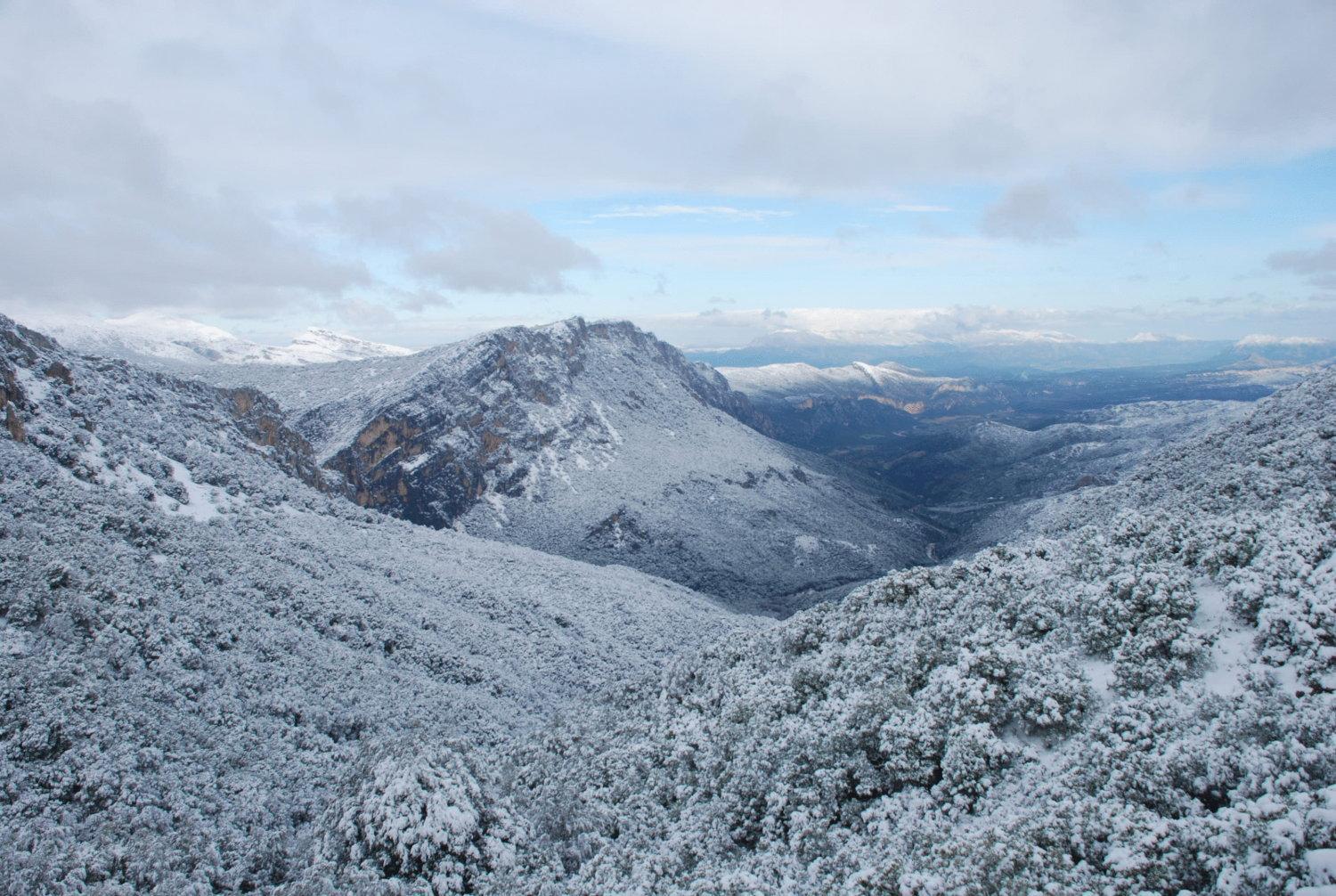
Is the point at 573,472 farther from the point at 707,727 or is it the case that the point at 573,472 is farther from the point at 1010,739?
the point at 1010,739

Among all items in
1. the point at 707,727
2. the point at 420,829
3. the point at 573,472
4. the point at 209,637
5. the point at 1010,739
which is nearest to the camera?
the point at 1010,739

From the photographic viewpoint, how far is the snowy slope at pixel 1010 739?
14277 millimetres

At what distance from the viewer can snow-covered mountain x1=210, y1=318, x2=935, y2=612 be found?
12269cm

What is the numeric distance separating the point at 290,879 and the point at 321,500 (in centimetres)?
5451

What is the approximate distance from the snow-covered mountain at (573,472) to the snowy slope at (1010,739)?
75.1 meters

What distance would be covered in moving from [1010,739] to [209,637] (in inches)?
1619

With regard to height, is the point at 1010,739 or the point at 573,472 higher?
the point at 1010,739

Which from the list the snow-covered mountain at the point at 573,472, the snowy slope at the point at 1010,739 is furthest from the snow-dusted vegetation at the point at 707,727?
the snow-covered mountain at the point at 573,472

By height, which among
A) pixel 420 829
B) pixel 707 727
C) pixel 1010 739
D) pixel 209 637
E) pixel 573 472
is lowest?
pixel 573 472

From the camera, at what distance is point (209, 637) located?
37.4 metres

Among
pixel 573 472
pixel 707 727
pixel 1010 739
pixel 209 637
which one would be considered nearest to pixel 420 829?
pixel 707 727

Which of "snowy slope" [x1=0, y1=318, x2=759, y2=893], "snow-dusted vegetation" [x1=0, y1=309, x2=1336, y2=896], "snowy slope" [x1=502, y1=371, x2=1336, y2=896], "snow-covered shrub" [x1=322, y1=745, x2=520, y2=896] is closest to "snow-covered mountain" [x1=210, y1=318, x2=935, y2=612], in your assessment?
"snowy slope" [x1=0, y1=318, x2=759, y2=893]

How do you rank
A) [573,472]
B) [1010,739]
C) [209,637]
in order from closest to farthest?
1. [1010,739]
2. [209,637]
3. [573,472]

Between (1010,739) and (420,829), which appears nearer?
(1010,739)
